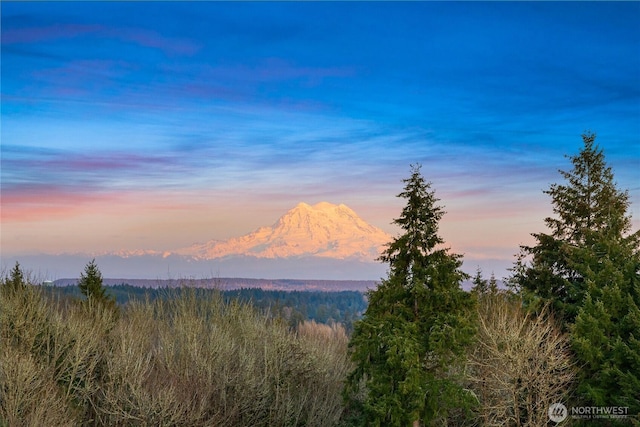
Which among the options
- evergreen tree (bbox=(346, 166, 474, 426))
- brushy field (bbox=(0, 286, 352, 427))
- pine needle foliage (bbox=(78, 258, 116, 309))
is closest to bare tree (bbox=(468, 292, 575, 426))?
evergreen tree (bbox=(346, 166, 474, 426))

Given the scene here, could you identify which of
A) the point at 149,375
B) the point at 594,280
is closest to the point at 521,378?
the point at 594,280

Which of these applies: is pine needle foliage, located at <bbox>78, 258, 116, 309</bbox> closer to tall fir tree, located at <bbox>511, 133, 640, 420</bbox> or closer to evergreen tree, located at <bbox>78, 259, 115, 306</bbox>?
evergreen tree, located at <bbox>78, 259, 115, 306</bbox>

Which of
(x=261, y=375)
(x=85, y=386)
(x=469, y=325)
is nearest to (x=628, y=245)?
(x=469, y=325)

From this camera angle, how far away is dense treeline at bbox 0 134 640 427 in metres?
24.8

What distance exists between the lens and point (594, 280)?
1352 inches

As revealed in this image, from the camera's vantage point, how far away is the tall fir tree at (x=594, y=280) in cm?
3064

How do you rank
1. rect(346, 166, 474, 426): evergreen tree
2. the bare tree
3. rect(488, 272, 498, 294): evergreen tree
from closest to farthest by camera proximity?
rect(346, 166, 474, 426): evergreen tree
the bare tree
rect(488, 272, 498, 294): evergreen tree

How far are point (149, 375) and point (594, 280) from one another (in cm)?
2702

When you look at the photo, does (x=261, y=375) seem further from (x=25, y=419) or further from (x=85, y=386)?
(x=25, y=419)

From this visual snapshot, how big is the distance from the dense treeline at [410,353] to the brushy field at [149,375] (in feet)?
0.45

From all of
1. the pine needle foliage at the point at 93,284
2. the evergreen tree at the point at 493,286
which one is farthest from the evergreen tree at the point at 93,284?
the evergreen tree at the point at 493,286

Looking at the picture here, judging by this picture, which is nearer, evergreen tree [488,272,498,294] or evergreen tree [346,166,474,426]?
evergreen tree [346,166,474,426]

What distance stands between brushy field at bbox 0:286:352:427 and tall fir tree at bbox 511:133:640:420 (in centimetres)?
1431

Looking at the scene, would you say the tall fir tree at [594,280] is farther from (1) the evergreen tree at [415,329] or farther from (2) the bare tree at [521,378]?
(1) the evergreen tree at [415,329]
